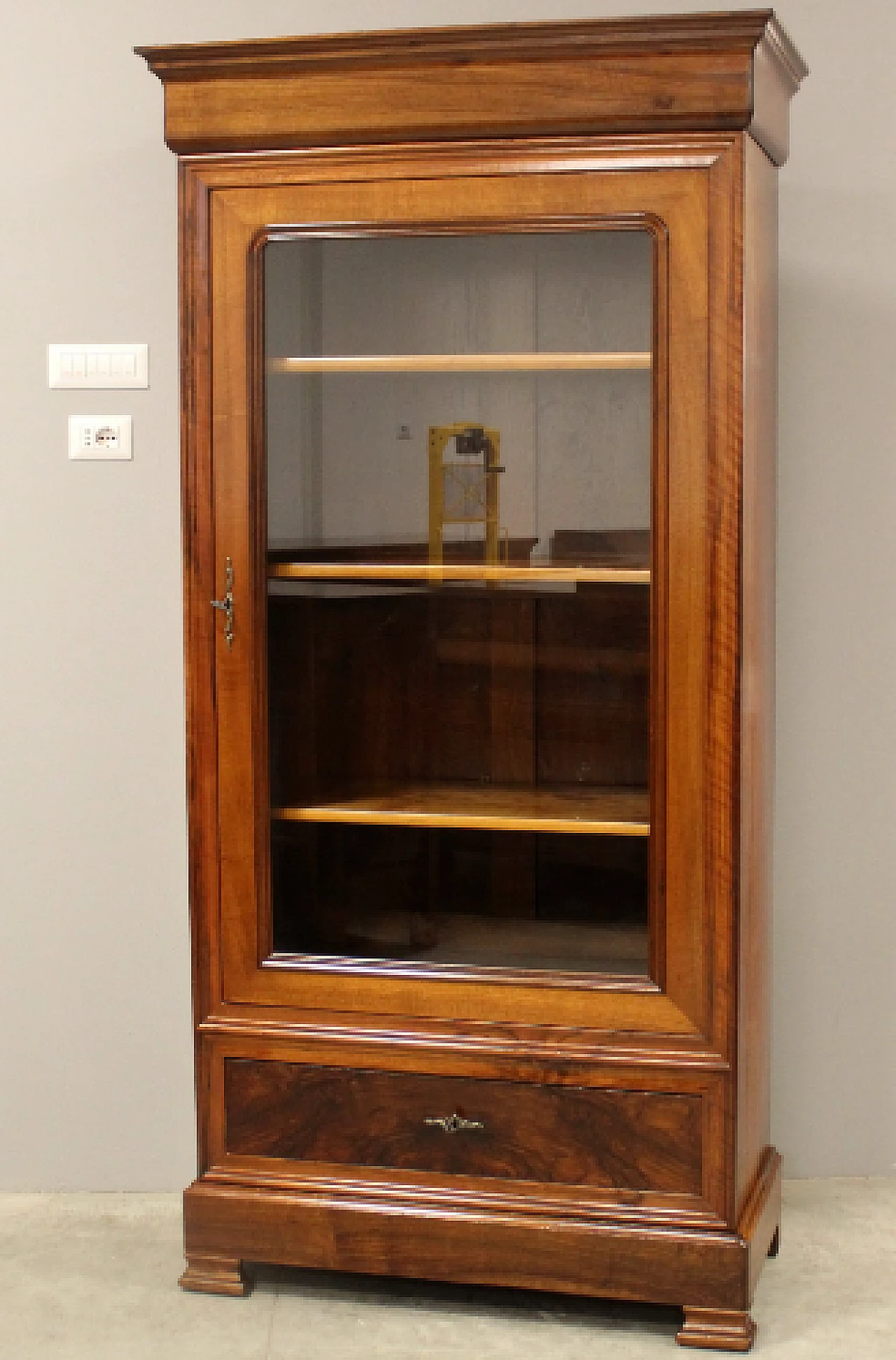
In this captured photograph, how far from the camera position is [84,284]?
2.61 metres

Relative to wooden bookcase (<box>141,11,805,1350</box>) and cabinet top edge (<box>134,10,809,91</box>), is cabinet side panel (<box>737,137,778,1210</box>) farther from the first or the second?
cabinet top edge (<box>134,10,809,91</box>)

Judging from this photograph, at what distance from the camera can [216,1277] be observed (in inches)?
92.0

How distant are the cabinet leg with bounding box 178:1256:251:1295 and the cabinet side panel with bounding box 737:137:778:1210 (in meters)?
0.73

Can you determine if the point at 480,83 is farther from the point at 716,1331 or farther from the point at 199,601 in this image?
the point at 716,1331

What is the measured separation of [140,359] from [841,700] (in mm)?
1263

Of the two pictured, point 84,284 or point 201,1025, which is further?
point 84,284

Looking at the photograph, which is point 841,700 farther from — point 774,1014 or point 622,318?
point 622,318

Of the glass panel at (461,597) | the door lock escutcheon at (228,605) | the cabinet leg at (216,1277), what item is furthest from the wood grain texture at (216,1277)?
the door lock escutcheon at (228,605)

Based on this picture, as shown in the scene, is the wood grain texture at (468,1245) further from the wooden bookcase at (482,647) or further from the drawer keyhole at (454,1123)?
the drawer keyhole at (454,1123)

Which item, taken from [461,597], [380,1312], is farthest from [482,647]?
[380,1312]

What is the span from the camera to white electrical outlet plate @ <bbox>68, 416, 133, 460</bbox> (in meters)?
2.63

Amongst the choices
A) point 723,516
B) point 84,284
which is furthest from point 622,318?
point 84,284

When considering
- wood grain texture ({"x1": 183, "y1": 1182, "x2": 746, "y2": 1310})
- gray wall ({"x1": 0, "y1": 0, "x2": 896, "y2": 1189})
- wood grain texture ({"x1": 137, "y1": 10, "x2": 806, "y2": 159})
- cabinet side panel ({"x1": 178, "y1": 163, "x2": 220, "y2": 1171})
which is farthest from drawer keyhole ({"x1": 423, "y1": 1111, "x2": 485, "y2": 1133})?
wood grain texture ({"x1": 137, "y1": 10, "x2": 806, "y2": 159})

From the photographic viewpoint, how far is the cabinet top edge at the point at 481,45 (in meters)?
1.99
